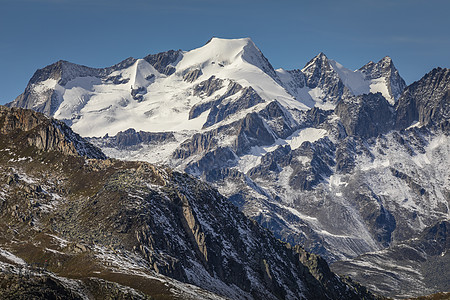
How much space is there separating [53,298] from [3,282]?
13.3m

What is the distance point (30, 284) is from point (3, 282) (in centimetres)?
676

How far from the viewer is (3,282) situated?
19350cm

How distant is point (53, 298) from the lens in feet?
641

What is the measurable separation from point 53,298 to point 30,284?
6.95 metres

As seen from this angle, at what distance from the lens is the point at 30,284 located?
19512 cm
